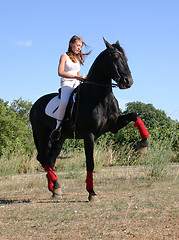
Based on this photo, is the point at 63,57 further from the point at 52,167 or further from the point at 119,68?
the point at 52,167

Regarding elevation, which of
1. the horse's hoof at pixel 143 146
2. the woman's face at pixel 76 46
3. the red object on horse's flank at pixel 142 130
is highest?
the woman's face at pixel 76 46

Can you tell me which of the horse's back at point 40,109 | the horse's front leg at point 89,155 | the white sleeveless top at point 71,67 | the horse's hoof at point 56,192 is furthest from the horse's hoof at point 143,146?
the horse's back at point 40,109

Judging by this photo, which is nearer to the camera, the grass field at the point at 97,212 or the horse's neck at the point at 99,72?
the grass field at the point at 97,212

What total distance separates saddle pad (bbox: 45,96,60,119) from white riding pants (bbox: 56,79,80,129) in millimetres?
230

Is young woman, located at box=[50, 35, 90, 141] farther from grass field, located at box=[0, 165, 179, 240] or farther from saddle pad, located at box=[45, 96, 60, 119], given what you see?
grass field, located at box=[0, 165, 179, 240]

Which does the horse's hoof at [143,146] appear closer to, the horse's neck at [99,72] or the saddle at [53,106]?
the horse's neck at [99,72]

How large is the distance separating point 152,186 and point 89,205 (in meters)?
2.59

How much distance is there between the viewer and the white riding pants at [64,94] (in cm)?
670

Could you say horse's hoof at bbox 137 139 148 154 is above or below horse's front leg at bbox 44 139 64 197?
above

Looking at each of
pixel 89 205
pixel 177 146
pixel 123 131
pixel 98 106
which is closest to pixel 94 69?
pixel 98 106

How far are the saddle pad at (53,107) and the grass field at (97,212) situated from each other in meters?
1.76

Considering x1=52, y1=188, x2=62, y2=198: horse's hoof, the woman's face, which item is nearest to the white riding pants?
the woman's face

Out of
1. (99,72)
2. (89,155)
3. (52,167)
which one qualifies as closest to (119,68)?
(99,72)

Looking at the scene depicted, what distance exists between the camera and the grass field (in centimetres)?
432
